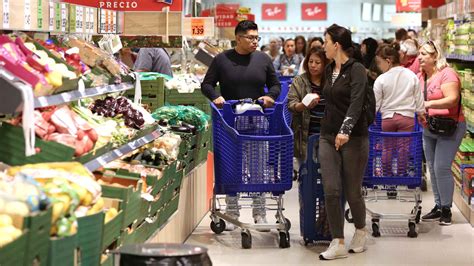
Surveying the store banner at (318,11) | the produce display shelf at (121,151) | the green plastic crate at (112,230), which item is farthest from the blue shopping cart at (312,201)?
the store banner at (318,11)

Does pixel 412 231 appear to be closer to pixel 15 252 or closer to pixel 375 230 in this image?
pixel 375 230

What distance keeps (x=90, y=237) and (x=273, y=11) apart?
29.6m

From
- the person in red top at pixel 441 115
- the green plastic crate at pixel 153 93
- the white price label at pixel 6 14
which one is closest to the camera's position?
the white price label at pixel 6 14

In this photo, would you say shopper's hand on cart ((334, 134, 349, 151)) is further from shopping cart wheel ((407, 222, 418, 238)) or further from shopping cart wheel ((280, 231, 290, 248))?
shopping cart wheel ((407, 222, 418, 238))

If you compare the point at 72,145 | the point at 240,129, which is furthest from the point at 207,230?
the point at 72,145

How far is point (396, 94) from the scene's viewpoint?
9.10 metres

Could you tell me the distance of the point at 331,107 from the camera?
23.7 ft

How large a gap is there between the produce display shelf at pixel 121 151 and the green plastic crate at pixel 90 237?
2.05 ft

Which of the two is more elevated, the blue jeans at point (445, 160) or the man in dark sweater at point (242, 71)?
the man in dark sweater at point (242, 71)

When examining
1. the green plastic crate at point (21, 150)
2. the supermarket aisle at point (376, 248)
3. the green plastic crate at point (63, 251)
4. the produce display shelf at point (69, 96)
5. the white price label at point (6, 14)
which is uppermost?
the white price label at point (6, 14)

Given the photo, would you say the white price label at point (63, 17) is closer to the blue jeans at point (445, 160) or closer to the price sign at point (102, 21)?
the price sign at point (102, 21)

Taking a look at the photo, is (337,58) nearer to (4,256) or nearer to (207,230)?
(207,230)

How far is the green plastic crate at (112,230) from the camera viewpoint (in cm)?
473

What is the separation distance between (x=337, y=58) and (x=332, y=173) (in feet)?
2.93
